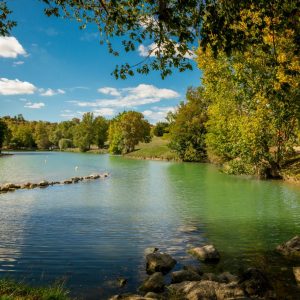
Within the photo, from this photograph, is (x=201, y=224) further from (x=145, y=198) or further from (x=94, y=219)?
(x=145, y=198)

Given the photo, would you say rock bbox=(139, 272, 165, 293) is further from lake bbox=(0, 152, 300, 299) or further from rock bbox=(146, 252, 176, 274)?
rock bbox=(146, 252, 176, 274)

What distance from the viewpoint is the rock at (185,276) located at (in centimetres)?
1039

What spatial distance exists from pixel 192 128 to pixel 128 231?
59.7 meters

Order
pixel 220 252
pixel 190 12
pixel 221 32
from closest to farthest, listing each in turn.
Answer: pixel 221 32
pixel 190 12
pixel 220 252

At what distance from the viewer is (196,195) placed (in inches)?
1123

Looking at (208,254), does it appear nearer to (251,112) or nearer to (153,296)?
(153,296)

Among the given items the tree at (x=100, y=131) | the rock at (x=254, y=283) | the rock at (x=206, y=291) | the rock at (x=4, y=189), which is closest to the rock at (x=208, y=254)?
the rock at (x=254, y=283)

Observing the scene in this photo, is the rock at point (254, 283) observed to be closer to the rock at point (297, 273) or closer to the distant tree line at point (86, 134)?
the rock at point (297, 273)

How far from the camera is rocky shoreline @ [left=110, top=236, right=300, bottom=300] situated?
30.1 feet

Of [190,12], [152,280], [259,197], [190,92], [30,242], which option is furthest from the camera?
[190,92]

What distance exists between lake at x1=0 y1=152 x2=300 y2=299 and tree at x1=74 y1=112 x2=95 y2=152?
4754 inches

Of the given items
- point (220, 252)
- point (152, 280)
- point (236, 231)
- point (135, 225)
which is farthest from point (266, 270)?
point (135, 225)

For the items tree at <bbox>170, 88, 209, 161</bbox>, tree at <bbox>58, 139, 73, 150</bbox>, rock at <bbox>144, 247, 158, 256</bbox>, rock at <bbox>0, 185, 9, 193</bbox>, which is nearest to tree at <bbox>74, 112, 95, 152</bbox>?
tree at <bbox>58, 139, 73, 150</bbox>

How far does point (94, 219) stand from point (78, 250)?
5890 millimetres
